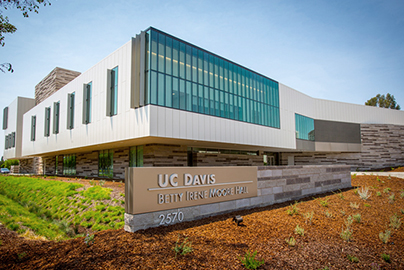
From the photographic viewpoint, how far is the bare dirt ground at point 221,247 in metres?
4.68

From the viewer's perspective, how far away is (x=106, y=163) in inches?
949

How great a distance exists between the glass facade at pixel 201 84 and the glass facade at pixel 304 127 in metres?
5.25

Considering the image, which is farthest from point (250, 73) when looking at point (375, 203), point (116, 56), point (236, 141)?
point (375, 203)

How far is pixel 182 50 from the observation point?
17984mm

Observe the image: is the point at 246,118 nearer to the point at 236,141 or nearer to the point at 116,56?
the point at 236,141

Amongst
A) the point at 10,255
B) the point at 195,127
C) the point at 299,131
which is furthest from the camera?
the point at 299,131

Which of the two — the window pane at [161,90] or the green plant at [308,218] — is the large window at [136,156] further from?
the green plant at [308,218]

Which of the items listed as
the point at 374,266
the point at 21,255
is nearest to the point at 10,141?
the point at 21,255

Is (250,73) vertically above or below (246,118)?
above

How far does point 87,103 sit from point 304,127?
2435cm

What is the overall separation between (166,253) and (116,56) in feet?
53.9

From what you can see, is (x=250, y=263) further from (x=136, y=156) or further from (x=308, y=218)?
(x=136, y=156)

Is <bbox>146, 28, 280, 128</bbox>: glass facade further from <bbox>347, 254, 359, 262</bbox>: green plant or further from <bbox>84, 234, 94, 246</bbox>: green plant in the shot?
<bbox>347, 254, 359, 262</bbox>: green plant

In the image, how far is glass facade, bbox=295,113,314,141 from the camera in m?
30.2
